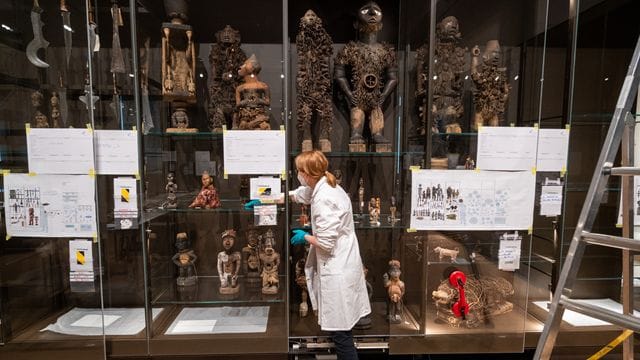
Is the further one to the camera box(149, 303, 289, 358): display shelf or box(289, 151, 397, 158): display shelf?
box(289, 151, 397, 158): display shelf

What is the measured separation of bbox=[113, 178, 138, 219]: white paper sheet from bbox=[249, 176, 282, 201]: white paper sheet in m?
0.73

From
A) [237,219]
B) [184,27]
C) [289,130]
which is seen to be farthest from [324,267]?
[184,27]

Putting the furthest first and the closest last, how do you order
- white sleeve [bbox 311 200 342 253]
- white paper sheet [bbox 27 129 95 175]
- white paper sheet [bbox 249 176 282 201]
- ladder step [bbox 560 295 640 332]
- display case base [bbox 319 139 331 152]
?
1. display case base [bbox 319 139 331 152]
2. white paper sheet [bbox 249 176 282 201]
3. white paper sheet [bbox 27 129 95 175]
4. white sleeve [bbox 311 200 342 253]
5. ladder step [bbox 560 295 640 332]

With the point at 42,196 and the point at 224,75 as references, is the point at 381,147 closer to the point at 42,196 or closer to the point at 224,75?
the point at 224,75

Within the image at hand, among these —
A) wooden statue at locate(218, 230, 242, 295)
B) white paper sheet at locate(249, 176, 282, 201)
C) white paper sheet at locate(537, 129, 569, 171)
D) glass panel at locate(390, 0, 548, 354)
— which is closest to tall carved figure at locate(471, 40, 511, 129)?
glass panel at locate(390, 0, 548, 354)

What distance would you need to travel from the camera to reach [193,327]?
2102mm

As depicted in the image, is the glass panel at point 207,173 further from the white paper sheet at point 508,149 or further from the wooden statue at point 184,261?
the white paper sheet at point 508,149

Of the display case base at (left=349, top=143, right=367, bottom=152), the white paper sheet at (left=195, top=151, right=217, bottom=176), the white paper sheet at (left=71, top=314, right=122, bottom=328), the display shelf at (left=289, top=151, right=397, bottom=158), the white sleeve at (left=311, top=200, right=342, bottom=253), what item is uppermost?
the display case base at (left=349, top=143, right=367, bottom=152)

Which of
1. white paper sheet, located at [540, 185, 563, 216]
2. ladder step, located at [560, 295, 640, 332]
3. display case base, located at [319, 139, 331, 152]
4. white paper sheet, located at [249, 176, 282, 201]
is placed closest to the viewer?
ladder step, located at [560, 295, 640, 332]

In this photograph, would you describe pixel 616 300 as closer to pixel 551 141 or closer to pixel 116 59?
pixel 551 141

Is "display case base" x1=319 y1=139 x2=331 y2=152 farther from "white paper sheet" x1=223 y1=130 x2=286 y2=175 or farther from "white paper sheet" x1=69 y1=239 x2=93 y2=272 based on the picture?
"white paper sheet" x1=69 y1=239 x2=93 y2=272

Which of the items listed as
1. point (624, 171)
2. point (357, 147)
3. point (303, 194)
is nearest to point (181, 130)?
point (303, 194)

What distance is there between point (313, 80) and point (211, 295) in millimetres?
1673

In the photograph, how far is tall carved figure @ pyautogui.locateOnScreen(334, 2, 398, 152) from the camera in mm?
2197
